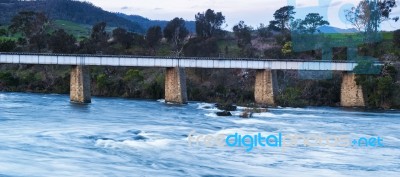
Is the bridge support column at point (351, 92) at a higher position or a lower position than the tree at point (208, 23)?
lower

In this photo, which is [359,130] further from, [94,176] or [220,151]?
[94,176]

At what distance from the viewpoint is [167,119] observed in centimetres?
5328

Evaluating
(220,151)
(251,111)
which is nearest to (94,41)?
(251,111)

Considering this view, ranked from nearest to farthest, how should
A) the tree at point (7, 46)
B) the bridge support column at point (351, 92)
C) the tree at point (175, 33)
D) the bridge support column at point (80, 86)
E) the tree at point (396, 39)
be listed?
the bridge support column at point (80, 86) → the bridge support column at point (351, 92) → the tree at point (396, 39) → the tree at point (7, 46) → the tree at point (175, 33)

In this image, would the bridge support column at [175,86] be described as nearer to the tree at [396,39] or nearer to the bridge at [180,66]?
the bridge at [180,66]

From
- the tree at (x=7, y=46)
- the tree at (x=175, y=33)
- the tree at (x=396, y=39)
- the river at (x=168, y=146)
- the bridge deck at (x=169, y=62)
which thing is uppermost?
the tree at (x=175, y=33)

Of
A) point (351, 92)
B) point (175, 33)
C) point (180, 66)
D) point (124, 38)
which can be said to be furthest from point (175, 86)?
point (175, 33)

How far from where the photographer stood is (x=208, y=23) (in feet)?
397

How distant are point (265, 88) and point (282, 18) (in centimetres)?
5704

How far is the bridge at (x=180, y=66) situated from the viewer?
228 ft

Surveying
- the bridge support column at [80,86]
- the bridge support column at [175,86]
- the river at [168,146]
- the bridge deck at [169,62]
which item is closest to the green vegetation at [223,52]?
the bridge deck at [169,62]

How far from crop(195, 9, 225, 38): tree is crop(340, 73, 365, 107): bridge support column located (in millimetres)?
47625

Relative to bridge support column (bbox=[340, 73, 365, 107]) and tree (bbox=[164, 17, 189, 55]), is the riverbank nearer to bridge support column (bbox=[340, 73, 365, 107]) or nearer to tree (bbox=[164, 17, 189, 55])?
bridge support column (bbox=[340, 73, 365, 107])

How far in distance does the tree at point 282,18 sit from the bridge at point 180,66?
48252 mm
